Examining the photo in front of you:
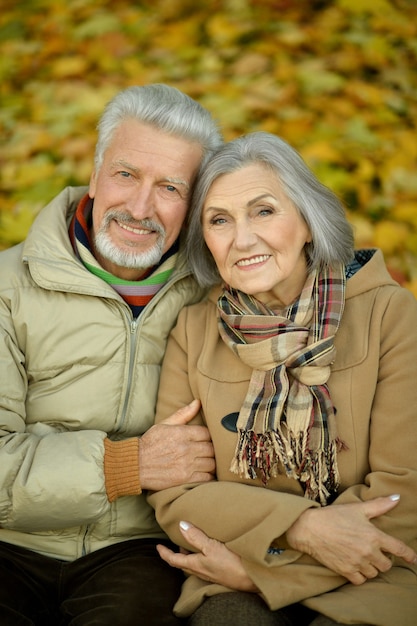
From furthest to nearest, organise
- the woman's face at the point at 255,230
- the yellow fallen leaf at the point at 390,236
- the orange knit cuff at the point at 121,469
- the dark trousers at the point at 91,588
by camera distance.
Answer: the yellow fallen leaf at the point at 390,236 < the woman's face at the point at 255,230 < the orange knit cuff at the point at 121,469 < the dark trousers at the point at 91,588

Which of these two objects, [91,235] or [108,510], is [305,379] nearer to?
[108,510]

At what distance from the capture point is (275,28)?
4.74 meters

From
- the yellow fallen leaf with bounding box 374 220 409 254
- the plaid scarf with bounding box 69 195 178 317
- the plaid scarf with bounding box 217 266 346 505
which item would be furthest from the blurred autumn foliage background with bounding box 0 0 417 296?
the plaid scarf with bounding box 217 266 346 505

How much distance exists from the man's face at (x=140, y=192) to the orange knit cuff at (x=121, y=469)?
0.68m

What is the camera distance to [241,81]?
14.7 feet

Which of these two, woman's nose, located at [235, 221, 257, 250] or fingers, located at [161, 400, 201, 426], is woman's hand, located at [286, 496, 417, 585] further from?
woman's nose, located at [235, 221, 257, 250]

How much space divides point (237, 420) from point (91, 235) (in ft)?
3.23

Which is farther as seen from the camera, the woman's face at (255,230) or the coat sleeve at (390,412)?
the woman's face at (255,230)

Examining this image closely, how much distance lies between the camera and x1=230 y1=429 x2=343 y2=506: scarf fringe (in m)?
2.24

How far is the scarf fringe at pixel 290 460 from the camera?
2.24 m

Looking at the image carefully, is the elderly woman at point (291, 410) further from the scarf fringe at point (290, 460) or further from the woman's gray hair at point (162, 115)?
the woman's gray hair at point (162, 115)

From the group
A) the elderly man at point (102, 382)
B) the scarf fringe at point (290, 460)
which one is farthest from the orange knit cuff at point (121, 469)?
the scarf fringe at point (290, 460)

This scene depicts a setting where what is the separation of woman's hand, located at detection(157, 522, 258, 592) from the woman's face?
0.84 m

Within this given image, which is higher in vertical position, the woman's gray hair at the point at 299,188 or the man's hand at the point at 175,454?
the woman's gray hair at the point at 299,188
